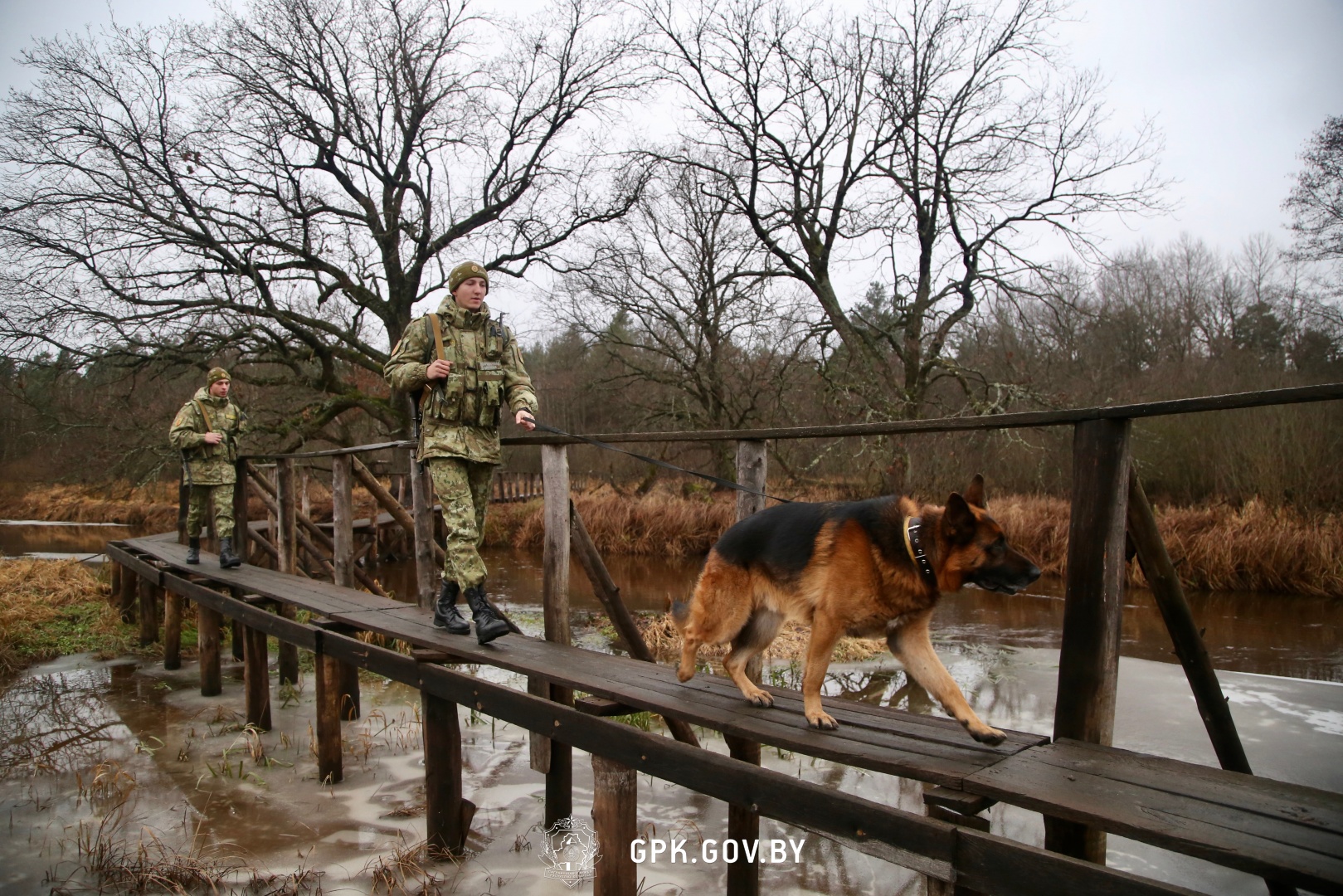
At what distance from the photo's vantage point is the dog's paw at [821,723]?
3.02m

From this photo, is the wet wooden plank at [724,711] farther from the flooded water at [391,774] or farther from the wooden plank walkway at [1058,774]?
the flooded water at [391,774]

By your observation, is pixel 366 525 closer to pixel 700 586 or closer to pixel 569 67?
pixel 569 67

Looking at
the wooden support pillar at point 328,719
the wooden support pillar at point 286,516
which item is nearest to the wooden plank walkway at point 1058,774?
the wooden support pillar at point 328,719

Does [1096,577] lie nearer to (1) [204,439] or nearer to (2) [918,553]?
(2) [918,553]

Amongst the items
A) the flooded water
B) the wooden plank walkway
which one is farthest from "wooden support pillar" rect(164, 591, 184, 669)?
the wooden plank walkway

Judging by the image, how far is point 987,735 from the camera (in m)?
2.75

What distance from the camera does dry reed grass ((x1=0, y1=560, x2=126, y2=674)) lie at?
863 centimetres

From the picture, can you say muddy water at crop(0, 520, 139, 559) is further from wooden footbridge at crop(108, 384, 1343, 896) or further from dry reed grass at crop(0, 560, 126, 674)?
wooden footbridge at crop(108, 384, 1343, 896)

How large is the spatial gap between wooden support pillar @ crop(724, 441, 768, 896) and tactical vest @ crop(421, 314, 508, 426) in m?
1.55

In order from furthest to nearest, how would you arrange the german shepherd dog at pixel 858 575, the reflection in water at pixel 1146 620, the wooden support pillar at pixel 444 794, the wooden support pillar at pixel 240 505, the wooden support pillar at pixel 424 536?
the reflection in water at pixel 1146 620
the wooden support pillar at pixel 240 505
the wooden support pillar at pixel 424 536
the wooden support pillar at pixel 444 794
the german shepherd dog at pixel 858 575

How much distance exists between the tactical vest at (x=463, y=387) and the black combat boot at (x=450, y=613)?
105cm

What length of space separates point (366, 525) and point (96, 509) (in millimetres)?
14476

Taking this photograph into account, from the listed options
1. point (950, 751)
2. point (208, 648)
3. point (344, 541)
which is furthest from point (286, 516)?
point (950, 751)

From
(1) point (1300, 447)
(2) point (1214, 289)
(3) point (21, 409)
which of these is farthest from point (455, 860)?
(2) point (1214, 289)
